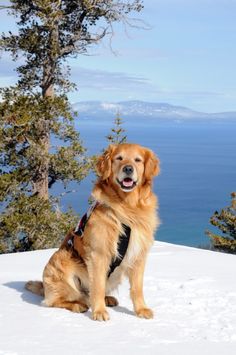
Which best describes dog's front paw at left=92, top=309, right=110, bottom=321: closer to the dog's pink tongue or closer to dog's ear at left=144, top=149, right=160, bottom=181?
the dog's pink tongue

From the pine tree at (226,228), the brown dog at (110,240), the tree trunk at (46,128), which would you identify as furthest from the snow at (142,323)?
the pine tree at (226,228)

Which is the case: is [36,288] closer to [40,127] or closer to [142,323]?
[142,323]

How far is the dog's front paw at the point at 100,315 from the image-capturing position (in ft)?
14.8

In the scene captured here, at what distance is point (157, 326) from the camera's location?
4438 millimetres

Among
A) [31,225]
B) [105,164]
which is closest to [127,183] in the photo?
[105,164]

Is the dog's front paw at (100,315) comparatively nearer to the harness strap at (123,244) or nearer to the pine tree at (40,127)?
the harness strap at (123,244)

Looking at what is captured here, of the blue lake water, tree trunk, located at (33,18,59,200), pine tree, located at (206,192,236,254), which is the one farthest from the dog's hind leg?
the blue lake water

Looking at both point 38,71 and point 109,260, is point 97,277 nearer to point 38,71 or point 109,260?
point 109,260

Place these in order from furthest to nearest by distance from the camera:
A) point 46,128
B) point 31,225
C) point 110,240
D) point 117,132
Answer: point 117,132, point 46,128, point 31,225, point 110,240

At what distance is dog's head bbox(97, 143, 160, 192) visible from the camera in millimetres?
4422

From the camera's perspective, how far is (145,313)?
15.3 ft

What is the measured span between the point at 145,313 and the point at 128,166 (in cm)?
134

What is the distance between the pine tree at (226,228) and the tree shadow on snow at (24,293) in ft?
42.5

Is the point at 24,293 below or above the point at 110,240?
below
